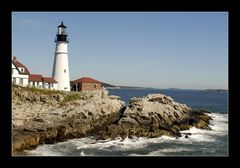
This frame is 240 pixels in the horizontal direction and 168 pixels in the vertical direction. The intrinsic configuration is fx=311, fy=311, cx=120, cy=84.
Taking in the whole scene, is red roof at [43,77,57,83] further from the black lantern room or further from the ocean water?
the ocean water

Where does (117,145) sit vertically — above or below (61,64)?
below

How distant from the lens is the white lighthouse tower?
2527 centimetres

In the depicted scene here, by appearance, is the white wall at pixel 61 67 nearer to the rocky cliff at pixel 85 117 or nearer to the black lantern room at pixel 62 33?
the black lantern room at pixel 62 33

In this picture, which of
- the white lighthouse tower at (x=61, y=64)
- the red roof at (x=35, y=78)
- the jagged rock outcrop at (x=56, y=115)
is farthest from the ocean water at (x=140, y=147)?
the red roof at (x=35, y=78)

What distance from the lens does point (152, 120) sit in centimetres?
1778

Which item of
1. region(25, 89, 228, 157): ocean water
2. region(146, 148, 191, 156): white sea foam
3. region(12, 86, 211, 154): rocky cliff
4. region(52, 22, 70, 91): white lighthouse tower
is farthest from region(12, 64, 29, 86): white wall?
region(146, 148, 191, 156): white sea foam

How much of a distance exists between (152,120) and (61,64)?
1067 cm

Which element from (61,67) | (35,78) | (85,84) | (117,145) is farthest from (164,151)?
(85,84)

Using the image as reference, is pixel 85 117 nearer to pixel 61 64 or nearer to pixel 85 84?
pixel 61 64

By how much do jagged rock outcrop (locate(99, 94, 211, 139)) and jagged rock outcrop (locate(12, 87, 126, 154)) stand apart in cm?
140
